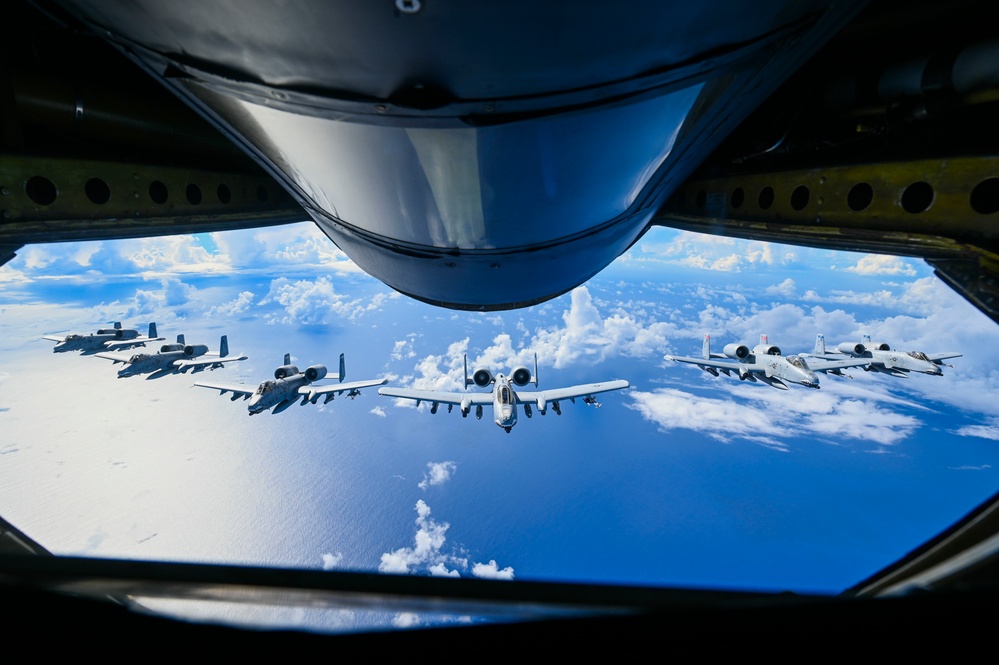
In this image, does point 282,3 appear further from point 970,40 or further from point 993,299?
point 970,40

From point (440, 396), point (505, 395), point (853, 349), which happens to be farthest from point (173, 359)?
point (853, 349)

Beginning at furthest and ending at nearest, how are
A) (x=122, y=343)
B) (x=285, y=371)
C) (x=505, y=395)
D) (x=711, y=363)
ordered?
1. (x=122, y=343)
2. (x=285, y=371)
3. (x=711, y=363)
4. (x=505, y=395)

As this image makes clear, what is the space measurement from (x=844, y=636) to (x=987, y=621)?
24cm

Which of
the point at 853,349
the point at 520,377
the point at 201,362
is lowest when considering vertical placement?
the point at 520,377

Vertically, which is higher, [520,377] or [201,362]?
[201,362]

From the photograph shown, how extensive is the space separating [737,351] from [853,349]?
4993 mm

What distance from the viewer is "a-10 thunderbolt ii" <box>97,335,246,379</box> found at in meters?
16.9

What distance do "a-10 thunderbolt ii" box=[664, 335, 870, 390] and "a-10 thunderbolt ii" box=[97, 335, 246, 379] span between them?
21295 millimetres

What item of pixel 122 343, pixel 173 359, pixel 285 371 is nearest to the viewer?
pixel 285 371

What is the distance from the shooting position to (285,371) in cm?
1689

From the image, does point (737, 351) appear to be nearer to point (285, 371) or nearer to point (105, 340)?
point (285, 371)

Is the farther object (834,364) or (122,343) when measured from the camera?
(122,343)

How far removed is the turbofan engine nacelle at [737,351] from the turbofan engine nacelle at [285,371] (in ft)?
59.4

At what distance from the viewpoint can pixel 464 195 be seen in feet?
4.88
